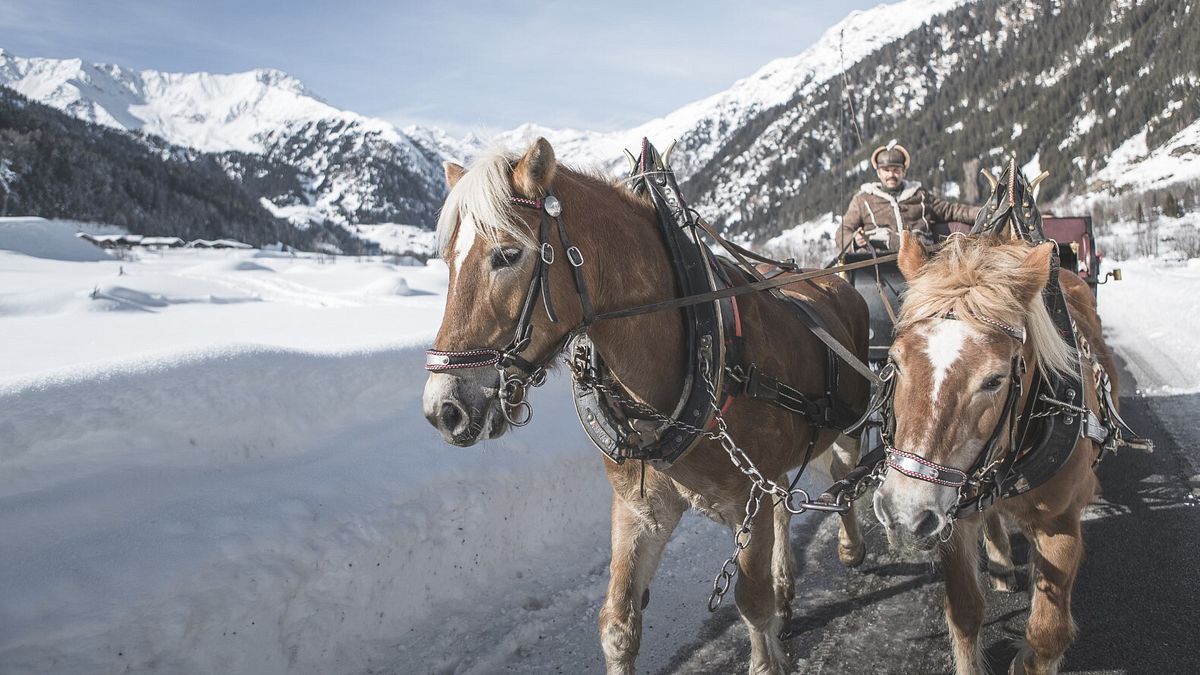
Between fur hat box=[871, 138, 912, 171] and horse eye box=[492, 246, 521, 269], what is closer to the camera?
horse eye box=[492, 246, 521, 269]

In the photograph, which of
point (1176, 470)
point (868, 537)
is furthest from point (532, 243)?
point (1176, 470)

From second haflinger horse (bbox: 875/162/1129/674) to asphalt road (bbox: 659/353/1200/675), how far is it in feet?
1.89

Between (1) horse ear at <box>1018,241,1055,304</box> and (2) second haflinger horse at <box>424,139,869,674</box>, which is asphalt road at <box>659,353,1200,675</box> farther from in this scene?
(1) horse ear at <box>1018,241,1055,304</box>

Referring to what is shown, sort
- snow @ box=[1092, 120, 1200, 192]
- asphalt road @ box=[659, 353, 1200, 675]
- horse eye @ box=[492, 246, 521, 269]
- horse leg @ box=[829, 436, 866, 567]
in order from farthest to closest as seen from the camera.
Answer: snow @ box=[1092, 120, 1200, 192]
horse leg @ box=[829, 436, 866, 567]
asphalt road @ box=[659, 353, 1200, 675]
horse eye @ box=[492, 246, 521, 269]

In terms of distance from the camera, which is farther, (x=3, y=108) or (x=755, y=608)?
(x=3, y=108)

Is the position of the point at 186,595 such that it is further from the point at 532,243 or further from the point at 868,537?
the point at 868,537

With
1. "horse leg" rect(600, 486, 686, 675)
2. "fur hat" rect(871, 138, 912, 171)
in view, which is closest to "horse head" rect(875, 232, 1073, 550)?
"horse leg" rect(600, 486, 686, 675)

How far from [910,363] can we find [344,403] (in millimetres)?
3677

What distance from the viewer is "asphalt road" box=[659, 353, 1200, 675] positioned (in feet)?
10.4

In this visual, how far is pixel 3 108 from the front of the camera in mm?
80875

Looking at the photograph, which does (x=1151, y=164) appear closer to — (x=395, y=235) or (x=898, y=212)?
(x=898, y=212)

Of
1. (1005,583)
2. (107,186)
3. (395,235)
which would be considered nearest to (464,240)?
(1005,583)

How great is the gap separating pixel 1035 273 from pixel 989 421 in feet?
1.77

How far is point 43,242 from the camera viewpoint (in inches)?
973
